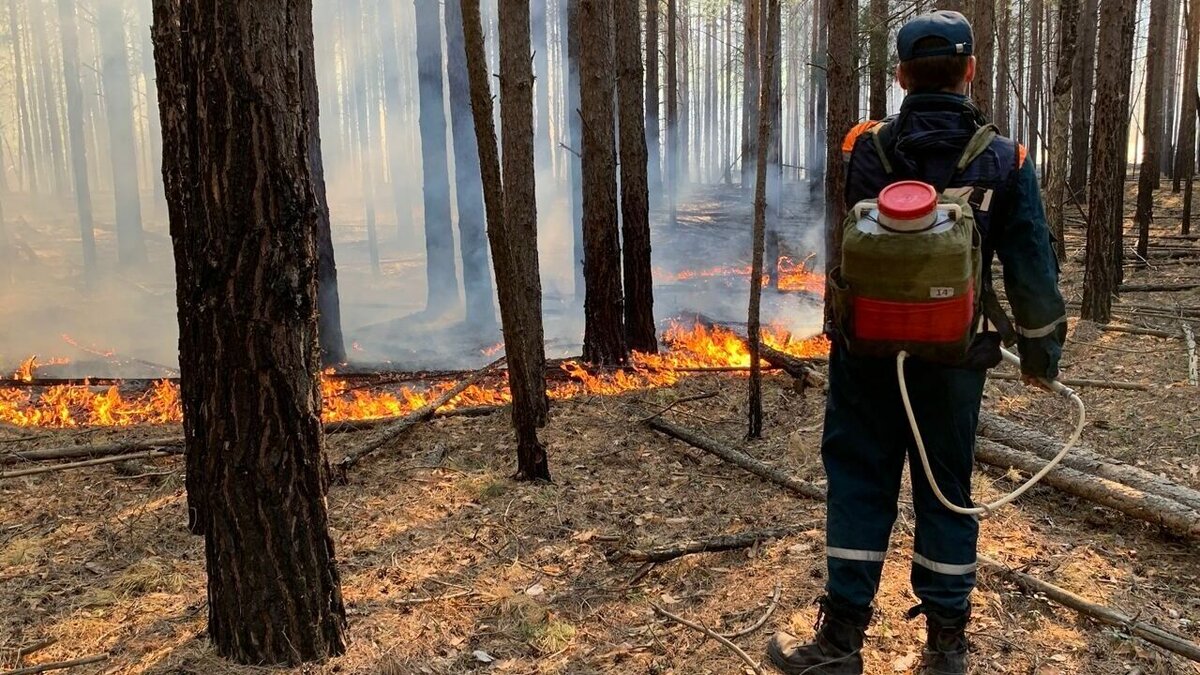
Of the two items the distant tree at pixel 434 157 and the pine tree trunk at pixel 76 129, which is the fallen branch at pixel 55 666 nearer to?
the distant tree at pixel 434 157

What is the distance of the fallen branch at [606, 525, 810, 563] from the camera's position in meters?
4.12

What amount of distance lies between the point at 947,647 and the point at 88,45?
54.8 m

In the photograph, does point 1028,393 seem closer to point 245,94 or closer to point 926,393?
point 926,393

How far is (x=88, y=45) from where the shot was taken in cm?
4369

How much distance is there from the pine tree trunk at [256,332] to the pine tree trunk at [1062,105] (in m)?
9.34

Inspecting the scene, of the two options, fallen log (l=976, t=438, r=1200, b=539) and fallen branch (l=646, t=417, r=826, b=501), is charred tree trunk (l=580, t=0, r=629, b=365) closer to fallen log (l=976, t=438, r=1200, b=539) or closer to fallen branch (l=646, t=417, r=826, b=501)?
fallen branch (l=646, t=417, r=826, b=501)

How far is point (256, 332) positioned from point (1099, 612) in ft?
12.4

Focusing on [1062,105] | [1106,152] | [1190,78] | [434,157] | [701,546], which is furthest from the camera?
[434,157]

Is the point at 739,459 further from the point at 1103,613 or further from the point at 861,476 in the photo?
the point at 861,476

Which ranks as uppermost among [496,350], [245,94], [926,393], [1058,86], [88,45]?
[88,45]

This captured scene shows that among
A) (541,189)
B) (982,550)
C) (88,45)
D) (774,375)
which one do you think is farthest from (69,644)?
(88,45)

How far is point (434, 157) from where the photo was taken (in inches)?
641

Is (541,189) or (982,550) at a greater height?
(541,189)

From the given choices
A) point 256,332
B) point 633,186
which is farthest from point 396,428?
point 633,186
